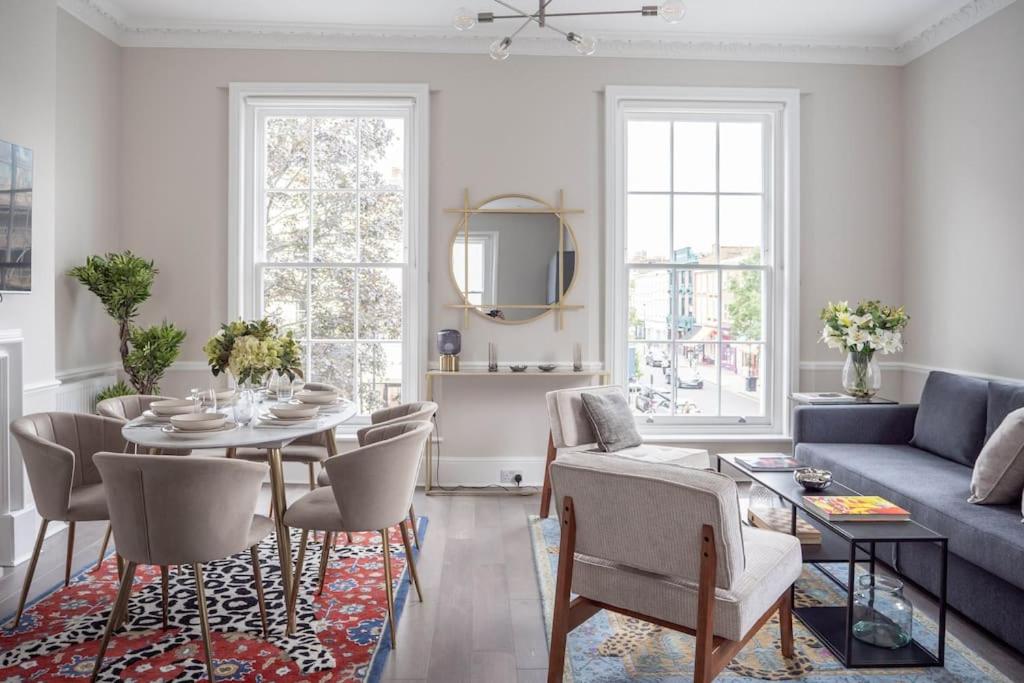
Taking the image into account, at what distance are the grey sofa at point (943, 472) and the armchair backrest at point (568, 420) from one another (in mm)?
1352

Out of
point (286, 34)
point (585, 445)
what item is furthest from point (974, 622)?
point (286, 34)

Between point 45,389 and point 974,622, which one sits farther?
point 45,389

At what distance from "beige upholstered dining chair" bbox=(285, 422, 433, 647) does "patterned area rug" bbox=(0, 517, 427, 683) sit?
0.57 ft

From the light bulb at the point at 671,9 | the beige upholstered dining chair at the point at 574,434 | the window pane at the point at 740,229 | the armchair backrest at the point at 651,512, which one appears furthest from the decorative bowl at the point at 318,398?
the window pane at the point at 740,229

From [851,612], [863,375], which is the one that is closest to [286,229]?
[863,375]

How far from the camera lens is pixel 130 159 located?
490 cm

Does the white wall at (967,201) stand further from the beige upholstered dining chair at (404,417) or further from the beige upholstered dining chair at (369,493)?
the beige upholstered dining chair at (369,493)

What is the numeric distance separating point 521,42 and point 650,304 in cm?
212

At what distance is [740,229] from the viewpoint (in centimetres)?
521

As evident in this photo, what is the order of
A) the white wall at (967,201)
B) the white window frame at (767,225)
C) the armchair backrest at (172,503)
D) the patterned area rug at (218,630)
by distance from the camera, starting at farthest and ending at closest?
the white window frame at (767,225), the white wall at (967,201), the patterned area rug at (218,630), the armchair backrest at (172,503)

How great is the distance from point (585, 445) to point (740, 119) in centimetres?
282

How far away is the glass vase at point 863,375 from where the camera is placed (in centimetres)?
457

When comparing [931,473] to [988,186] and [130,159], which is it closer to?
[988,186]

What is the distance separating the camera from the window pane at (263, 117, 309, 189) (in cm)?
506
